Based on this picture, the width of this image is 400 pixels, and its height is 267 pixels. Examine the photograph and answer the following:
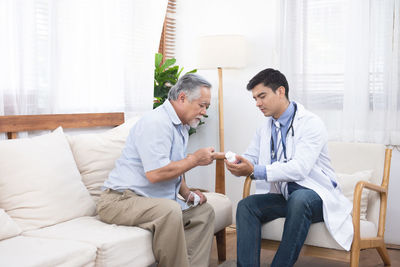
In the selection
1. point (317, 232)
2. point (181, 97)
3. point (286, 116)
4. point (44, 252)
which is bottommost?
point (317, 232)

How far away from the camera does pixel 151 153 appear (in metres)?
2.41

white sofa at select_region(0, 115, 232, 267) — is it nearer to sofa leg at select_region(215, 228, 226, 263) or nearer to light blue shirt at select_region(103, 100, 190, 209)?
light blue shirt at select_region(103, 100, 190, 209)

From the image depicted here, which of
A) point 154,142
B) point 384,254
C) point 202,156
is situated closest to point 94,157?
point 154,142

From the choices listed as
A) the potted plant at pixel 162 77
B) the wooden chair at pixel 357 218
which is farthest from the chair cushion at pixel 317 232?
the potted plant at pixel 162 77

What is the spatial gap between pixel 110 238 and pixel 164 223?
289 mm

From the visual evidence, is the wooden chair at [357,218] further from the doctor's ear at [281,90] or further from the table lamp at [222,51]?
the table lamp at [222,51]

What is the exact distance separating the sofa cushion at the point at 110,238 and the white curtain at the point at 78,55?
795mm

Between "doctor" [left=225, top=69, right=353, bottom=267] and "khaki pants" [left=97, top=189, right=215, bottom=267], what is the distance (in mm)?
264

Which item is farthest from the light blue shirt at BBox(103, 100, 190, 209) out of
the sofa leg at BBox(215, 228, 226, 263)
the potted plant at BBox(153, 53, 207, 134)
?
the potted plant at BBox(153, 53, 207, 134)

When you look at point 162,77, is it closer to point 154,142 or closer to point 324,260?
point 154,142

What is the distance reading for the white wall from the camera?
406cm

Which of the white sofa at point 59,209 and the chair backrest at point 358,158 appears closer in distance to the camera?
the white sofa at point 59,209

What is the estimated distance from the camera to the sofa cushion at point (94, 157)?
2777mm

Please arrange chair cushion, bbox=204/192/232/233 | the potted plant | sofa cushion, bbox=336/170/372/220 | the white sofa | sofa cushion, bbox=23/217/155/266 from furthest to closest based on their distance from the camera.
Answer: the potted plant < sofa cushion, bbox=336/170/372/220 < chair cushion, bbox=204/192/232/233 < sofa cushion, bbox=23/217/155/266 < the white sofa
